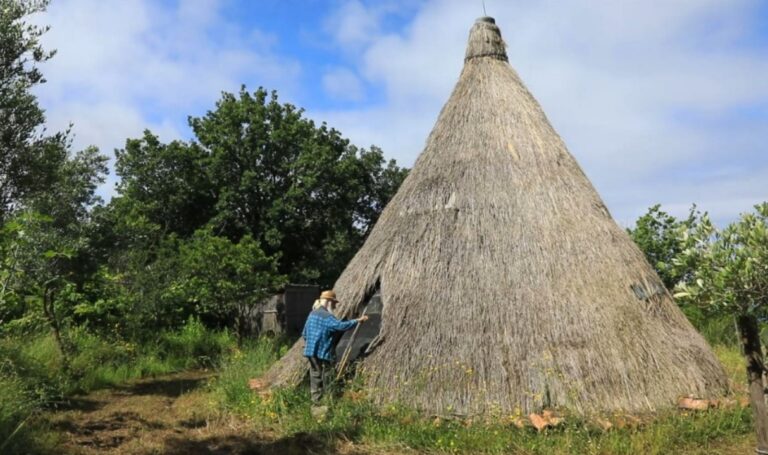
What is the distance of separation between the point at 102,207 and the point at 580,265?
279 inches

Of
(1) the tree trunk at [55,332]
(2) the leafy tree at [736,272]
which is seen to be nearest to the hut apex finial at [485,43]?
(2) the leafy tree at [736,272]

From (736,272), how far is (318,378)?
449 centimetres

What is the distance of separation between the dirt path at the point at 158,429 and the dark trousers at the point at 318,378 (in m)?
0.68

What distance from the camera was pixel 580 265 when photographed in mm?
6977

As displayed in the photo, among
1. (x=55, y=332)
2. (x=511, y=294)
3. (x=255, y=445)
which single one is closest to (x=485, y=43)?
(x=511, y=294)

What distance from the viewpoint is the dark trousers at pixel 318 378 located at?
6.80m

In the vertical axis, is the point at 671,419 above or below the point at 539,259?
below

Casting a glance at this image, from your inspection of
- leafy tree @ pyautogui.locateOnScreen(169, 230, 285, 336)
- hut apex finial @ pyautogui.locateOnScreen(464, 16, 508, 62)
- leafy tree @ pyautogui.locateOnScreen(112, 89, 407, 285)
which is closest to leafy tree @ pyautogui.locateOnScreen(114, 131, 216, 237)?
leafy tree @ pyautogui.locateOnScreen(112, 89, 407, 285)

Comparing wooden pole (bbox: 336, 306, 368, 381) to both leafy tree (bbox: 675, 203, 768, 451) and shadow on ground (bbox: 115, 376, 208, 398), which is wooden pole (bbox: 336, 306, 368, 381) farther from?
leafy tree (bbox: 675, 203, 768, 451)

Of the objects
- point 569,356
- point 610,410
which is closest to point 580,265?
point 569,356

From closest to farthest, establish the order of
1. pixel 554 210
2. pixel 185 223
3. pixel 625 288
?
pixel 625 288, pixel 554 210, pixel 185 223

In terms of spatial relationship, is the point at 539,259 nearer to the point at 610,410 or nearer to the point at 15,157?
the point at 610,410

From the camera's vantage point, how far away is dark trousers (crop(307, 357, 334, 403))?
6805mm

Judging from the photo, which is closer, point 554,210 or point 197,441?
point 197,441
